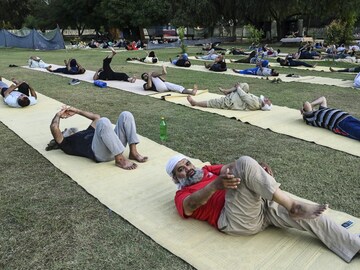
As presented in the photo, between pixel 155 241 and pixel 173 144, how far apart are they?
2320mm

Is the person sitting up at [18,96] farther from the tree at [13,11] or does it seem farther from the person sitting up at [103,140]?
the tree at [13,11]

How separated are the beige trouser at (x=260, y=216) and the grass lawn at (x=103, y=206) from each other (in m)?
0.51

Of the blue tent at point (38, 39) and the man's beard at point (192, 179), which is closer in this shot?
the man's beard at point (192, 179)

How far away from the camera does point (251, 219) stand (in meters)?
2.63

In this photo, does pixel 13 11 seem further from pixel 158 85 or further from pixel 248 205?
pixel 248 205

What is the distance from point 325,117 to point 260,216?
3181 mm

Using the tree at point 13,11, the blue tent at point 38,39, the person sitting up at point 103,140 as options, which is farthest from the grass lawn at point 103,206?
the tree at point 13,11

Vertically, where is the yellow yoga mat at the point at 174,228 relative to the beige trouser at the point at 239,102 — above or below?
below

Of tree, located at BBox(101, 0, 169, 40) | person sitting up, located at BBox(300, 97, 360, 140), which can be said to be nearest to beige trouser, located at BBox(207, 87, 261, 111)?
person sitting up, located at BBox(300, 97, 360, 140)

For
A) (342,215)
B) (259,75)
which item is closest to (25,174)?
(342,215)

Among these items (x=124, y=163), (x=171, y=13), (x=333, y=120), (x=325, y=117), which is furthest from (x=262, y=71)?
(x=171, y=13)

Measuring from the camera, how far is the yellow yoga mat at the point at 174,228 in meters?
2.47

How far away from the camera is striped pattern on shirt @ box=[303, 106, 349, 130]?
512cm

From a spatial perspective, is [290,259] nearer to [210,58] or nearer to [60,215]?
[60,215]
